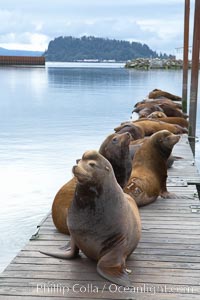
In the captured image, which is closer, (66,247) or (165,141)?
(66,247)

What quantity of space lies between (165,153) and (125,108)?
17.7 metres

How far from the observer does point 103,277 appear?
341 cm

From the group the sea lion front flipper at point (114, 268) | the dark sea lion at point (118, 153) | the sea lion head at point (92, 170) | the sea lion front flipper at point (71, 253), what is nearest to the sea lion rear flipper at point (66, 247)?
the sea lion front flipper at point (71, 253)

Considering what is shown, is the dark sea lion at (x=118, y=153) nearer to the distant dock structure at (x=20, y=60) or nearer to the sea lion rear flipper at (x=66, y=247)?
the sea lion rear flipper at (x=66, y=247)

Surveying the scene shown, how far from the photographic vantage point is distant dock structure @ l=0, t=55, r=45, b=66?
9162cm

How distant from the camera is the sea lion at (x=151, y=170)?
5332 mm

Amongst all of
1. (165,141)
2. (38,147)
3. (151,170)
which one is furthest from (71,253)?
(38,147)

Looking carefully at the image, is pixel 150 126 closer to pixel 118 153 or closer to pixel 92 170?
pixel 118 153

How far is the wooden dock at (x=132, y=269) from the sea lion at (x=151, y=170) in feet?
1.71

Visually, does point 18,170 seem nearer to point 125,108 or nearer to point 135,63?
point 125,108

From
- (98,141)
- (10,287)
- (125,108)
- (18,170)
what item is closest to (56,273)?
(10,287)

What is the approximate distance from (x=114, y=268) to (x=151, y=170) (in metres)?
2.35

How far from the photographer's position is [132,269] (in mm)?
3625

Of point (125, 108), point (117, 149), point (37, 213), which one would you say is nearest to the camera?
point (117, 149)
